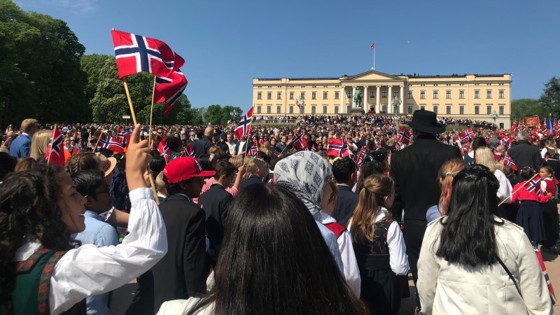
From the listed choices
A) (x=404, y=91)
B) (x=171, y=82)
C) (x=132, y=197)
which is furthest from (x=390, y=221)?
(x=404, y=91)

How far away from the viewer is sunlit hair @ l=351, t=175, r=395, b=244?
3.68 meters

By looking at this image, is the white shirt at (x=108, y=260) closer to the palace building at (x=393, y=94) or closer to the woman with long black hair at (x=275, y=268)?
the woman with long black hair at (x=275, y=268)

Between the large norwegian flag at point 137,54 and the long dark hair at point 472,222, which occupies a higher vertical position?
the large norwegian flag at point 137,54

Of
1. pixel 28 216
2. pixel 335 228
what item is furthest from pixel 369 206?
pixel 28 216

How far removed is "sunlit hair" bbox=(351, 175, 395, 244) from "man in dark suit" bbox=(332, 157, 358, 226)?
63 cm

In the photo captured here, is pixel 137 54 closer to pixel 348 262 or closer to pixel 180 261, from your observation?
pixel 180 261

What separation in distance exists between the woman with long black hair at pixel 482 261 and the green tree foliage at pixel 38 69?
126 ft

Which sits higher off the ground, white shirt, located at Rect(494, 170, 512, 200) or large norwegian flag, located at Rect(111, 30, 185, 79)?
large norwegian flag, located at Rect(111, 30, 185, 79)

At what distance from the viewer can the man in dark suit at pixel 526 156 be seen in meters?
9.45

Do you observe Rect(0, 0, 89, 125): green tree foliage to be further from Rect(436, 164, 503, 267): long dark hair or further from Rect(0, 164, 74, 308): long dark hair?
Rect(436, 164, 503, 267): long dark hair

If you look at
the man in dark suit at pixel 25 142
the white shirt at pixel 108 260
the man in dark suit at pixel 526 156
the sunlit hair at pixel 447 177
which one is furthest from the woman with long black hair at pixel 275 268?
the man in dark suit at pixel 526 156

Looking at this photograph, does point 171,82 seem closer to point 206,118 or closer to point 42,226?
point 42,226

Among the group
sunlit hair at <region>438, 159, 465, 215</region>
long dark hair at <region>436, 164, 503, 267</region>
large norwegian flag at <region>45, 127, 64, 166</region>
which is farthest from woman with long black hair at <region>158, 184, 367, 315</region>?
large norwegian flag at <region>45, 127, 64, 166</region>

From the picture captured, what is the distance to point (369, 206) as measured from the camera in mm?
3830
